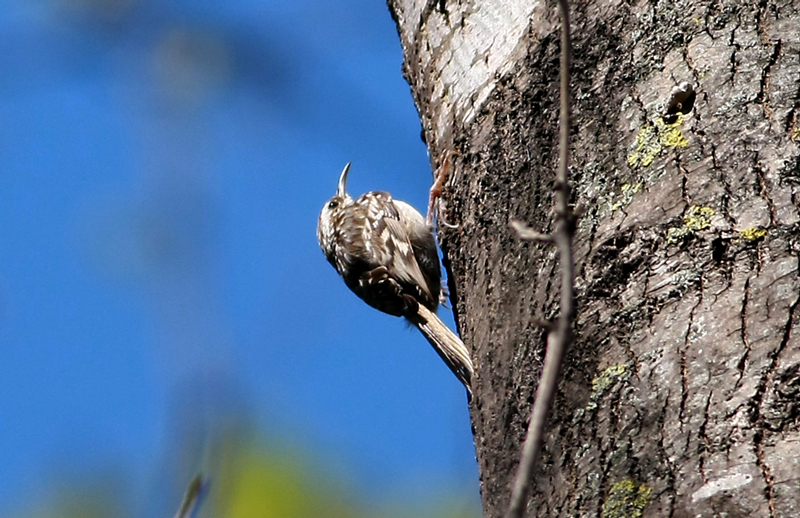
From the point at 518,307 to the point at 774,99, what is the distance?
0.61m

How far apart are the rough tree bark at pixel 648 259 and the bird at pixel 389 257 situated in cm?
137

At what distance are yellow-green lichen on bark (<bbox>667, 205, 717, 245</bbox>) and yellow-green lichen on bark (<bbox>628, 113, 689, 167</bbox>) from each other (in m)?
0.14

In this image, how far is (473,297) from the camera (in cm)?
221

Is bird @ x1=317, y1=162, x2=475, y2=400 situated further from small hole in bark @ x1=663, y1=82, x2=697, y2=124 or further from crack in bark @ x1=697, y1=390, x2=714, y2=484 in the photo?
crack in bark @ x1=697, y1=390, x2=714, y2=484

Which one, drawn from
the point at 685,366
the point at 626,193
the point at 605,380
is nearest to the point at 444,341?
the point at 626,193

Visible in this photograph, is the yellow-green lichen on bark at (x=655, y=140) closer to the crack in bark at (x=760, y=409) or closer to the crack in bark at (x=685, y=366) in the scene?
the crack in bark at (x=685, y=366)

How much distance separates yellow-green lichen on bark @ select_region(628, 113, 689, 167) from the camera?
1.83 meters

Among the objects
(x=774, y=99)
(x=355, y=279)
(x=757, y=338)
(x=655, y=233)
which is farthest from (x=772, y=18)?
(x=355, y=279)

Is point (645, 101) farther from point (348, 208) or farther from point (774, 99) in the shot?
point (348, 208)

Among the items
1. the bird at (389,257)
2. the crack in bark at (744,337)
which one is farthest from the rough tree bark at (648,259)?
the bird at (389,257)

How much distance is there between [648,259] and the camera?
68.6 inches

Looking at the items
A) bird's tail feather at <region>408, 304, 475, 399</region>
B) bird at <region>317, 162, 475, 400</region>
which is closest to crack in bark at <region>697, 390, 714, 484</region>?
bird's tail feather at <region>408, 304, 475, 399</region>

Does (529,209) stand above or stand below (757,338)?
above

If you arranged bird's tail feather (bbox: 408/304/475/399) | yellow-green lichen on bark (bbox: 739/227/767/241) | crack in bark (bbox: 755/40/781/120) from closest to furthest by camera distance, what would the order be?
yellow-green lichen on bark (bbox: 739/227/767/241) → crack in bark (bbox: 755/40/781/120) → bird's tail feather (bbox: 408/304/475/399)
